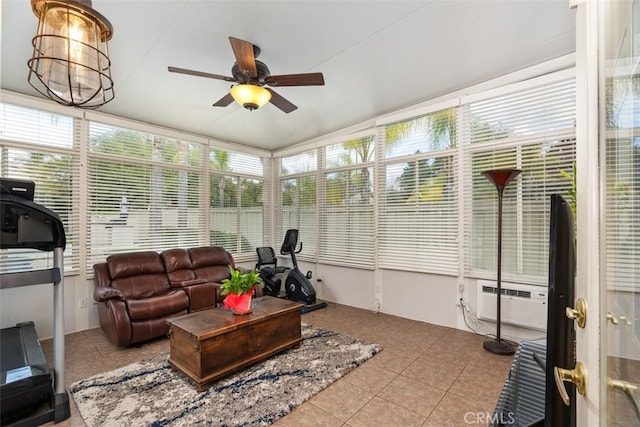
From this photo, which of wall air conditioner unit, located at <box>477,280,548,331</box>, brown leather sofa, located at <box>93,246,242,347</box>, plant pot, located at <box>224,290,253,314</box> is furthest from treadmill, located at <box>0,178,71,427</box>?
wall air conditioner unit, located at <box>477,280,548,331</box>

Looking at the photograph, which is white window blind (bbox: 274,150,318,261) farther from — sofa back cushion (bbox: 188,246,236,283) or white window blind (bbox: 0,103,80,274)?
white window blind (bbox: 0,103,80,274)

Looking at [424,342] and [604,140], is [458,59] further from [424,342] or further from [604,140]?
[424,342]

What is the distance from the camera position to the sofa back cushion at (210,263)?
14.5 feet

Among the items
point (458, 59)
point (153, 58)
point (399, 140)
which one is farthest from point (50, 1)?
point (399, 140)

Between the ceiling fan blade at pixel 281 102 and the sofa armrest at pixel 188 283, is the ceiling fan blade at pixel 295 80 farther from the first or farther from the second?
the sofa armrest at pixel 188 283

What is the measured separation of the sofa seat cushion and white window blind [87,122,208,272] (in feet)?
3.83

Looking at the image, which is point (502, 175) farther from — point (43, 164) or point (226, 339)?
point (43, 164)

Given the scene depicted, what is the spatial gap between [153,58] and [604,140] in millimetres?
3388

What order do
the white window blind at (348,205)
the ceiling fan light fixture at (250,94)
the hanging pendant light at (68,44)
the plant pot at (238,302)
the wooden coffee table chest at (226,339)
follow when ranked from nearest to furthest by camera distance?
1. the hanging pendant light at (68,44)
2. the wooden coffee table chest at (226,339)
3. the ceiling fan light fixture at (250,94)
4. the plant pot at (238,302)
5. the white window blind at (348,205)

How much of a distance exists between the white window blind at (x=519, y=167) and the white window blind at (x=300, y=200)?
2.69 meters

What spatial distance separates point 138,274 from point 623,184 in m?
4.53

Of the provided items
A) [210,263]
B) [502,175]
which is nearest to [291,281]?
[210,263]

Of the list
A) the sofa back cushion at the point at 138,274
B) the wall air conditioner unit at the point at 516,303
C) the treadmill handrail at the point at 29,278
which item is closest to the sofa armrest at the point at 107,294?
the sofa back cushion at the point at 138,274

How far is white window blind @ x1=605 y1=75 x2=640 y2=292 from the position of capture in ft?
2.44
